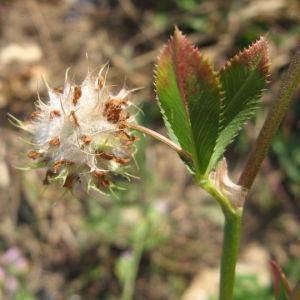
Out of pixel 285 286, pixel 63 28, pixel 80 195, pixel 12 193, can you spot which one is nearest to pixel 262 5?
pixel 63 28

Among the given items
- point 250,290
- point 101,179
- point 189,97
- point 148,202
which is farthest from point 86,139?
point 148,202

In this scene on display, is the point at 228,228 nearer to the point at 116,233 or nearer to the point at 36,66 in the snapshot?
the point at 116,233

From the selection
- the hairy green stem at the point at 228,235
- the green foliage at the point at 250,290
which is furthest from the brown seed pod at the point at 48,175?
the green foliage at the point at 250,290

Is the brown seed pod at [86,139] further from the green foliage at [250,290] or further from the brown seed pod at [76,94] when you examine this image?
the green foliage at [250,290]

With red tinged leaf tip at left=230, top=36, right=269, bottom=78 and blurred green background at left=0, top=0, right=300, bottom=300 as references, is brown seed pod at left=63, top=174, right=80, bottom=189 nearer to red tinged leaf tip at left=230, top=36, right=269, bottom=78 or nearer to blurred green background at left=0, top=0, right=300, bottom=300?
red tinged leaf tip at left=230, top=36, right=269, bottom=78

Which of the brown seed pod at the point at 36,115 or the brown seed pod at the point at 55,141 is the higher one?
the brown seed pod at the point at 36,115
